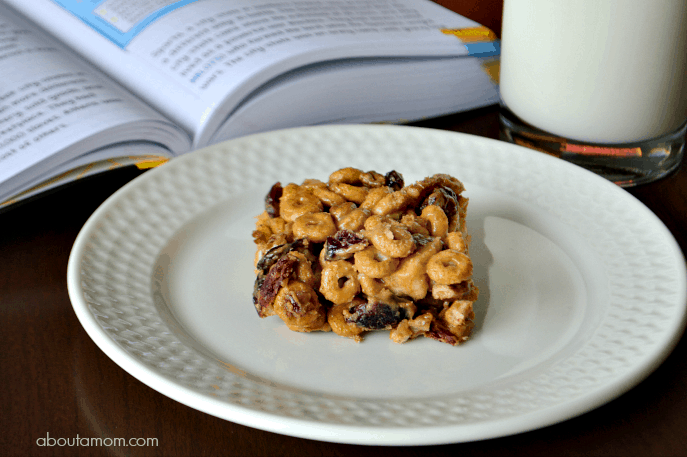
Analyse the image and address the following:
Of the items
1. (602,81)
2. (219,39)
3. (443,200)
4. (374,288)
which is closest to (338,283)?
(374,288)

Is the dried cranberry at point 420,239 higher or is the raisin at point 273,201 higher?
the dried cranberry at point 420,239

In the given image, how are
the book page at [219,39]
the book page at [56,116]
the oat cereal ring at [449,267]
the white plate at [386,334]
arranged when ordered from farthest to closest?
1. the book page at [219,39]
2. the book page at [56,116]
3. the oat cereal ring at [449,267]
4. the white plate at [386,334]

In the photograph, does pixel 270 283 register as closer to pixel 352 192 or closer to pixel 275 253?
pixel 275 253

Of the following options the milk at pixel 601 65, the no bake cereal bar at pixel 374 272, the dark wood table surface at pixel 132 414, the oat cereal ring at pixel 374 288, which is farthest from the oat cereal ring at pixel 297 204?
the milk at pixel 601 65

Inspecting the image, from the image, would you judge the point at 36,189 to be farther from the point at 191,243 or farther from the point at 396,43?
the point at 396,43

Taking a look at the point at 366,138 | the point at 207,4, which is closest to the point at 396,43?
the point at 366,138

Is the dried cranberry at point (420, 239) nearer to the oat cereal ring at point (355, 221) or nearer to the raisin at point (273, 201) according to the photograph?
the oat cereal ring at point (355, 221)

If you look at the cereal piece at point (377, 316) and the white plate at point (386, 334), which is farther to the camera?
the cereal piece at point (377, 316)
